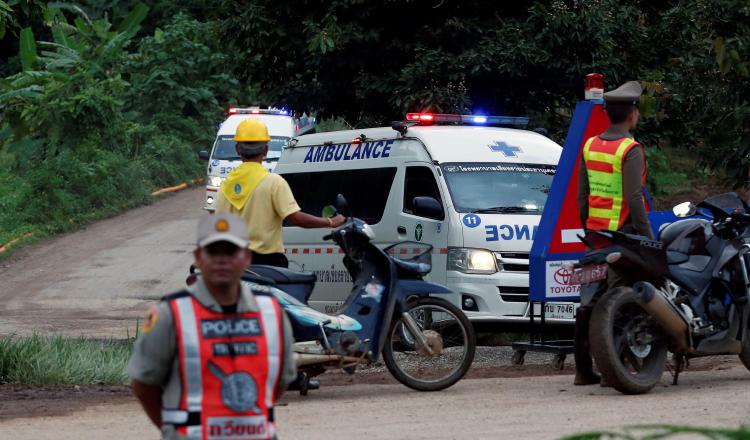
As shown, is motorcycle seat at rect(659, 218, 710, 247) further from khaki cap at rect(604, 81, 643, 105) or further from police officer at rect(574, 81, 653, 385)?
khaki cap at rect(604, 81, 643, 105)

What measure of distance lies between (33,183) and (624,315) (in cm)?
2281

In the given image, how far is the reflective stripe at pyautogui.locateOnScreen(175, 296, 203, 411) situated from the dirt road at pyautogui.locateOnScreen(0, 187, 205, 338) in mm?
10702

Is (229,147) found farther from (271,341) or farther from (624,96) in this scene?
(271,341)

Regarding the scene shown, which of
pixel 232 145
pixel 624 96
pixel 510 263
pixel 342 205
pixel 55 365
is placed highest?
pixel 624 96

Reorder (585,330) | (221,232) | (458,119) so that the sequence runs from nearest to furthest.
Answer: (221,232) → (585,330) → (458,119)

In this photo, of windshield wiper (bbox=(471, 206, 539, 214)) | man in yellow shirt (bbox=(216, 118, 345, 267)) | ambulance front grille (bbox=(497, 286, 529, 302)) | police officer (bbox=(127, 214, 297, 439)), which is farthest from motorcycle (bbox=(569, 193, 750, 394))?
police officer (bbox=(127, 214, 297, 439))

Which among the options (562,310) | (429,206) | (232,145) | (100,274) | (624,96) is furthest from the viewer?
(232,145)

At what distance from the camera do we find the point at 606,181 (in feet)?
31.6

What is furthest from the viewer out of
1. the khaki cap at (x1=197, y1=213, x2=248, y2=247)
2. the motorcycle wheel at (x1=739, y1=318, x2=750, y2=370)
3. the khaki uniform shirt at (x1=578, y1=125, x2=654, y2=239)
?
the motorcycle wheel at (x1=739, y1=318, x2=750, y2=370)

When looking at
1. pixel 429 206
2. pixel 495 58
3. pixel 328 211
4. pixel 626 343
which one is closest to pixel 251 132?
pixel 328 211

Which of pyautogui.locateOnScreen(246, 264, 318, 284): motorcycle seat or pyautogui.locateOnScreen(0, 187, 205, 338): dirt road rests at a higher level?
pyautogui.locateOnScreen(246, 264, 318, 284): motorcycle seat

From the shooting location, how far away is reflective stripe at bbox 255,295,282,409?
449 centimetres

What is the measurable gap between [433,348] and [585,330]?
1.08 m

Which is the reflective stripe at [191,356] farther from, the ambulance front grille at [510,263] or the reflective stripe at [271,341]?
the ambulance front grille at [510,263]
